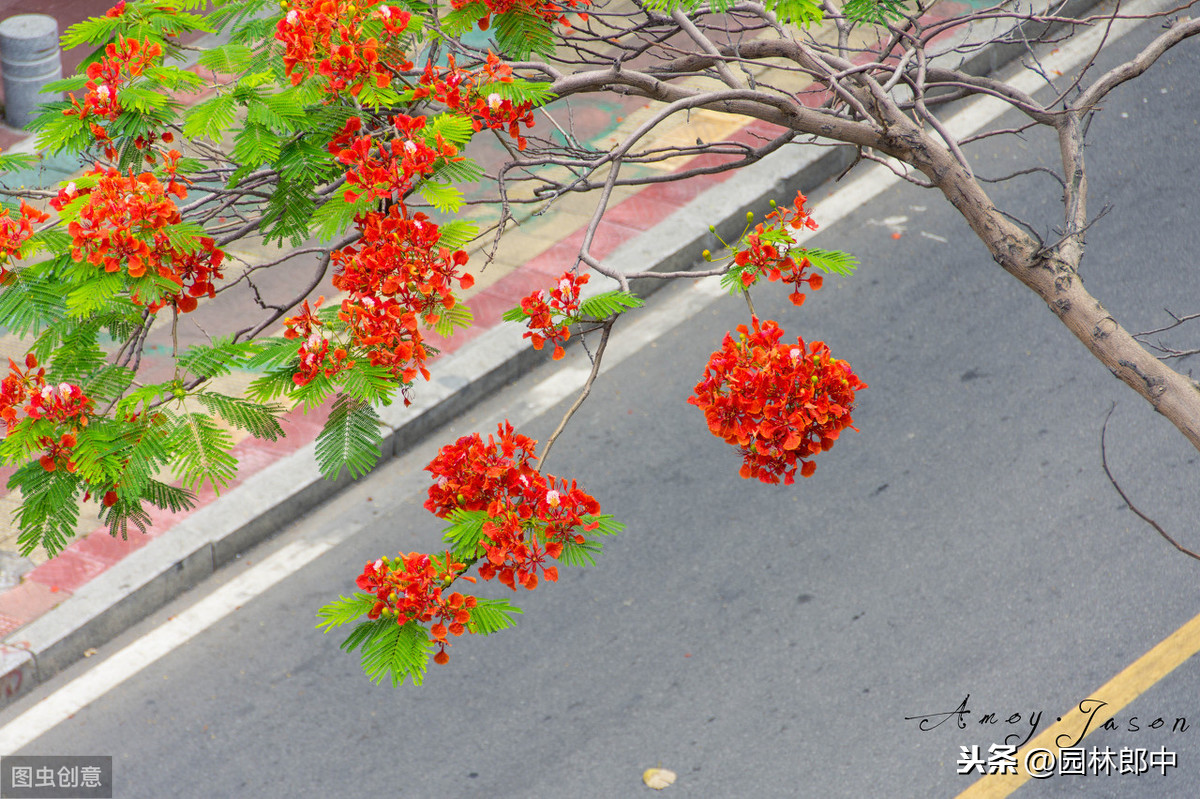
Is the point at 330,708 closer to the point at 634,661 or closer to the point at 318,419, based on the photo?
the point at 634,661

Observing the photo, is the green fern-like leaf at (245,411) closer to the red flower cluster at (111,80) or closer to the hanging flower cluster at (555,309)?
the hanging flower cluster at (555,309)

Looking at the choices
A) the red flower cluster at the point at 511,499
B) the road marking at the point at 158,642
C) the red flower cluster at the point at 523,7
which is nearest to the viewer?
the red flower cluster at the point at 511,499

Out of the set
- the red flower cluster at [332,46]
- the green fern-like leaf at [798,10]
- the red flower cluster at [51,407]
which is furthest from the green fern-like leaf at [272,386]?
the green fern-like leaf at [798,10]

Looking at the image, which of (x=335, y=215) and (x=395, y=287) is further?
(x=335, y=215)

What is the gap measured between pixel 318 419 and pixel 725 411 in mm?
4774

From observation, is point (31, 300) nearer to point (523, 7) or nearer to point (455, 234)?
point (455, 234)

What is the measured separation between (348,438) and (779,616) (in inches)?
144

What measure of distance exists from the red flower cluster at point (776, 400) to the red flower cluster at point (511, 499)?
372mm

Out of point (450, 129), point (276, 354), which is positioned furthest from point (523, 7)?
point (276, 354)

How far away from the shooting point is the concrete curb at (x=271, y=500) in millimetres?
5898

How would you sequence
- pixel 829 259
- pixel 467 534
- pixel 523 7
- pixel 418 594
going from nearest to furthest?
1. pixel 418 594
2. pixel 467 534
3. pixel 829 259
4. pixel 523 7

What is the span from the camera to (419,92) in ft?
10.3

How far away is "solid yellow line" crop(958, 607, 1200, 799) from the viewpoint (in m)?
5.18

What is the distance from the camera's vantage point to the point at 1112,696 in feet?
18.1
